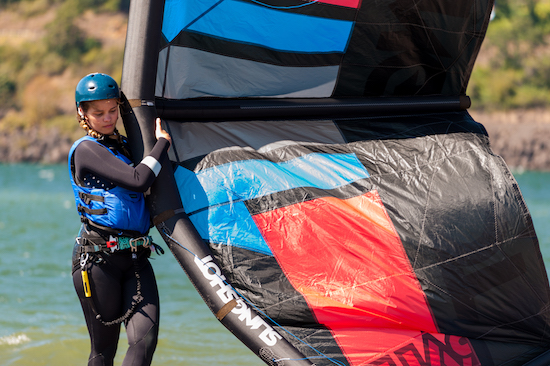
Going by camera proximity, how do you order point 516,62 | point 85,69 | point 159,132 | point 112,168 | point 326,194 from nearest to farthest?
point 112,168 → point 159,132 → point 326,194 → point 516,62 → point 85,69

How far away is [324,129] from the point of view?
9.21 feet

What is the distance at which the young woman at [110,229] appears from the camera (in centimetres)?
221

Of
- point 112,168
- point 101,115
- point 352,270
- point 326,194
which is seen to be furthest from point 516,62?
point 112,168

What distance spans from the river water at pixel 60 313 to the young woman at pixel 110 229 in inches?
84.0

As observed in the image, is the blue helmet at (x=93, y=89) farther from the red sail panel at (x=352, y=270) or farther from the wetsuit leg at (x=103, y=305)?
the red sail panel at (x=352, y=270)

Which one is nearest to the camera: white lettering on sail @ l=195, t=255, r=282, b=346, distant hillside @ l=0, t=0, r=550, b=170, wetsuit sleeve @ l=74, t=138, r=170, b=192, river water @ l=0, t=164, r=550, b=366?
wetsuit sleeve @ l=74, t=138, r=170, b=192

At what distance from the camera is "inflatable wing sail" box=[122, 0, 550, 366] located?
238 centimetres

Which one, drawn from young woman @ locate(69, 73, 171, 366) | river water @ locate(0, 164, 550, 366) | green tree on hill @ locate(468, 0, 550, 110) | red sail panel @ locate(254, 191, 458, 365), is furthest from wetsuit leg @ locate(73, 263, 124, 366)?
green tree on hill @ locate(468, 0, 550, 110)

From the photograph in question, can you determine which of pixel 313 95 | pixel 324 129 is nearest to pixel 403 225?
pixel 324 129

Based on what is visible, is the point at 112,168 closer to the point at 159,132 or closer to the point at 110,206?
the point at 110,206

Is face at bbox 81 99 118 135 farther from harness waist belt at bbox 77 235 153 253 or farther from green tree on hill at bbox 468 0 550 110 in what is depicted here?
green tree on hill at bbox 468 0 550 110

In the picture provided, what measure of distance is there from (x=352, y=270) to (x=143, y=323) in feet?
3.01

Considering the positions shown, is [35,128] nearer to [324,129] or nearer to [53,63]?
[53,63]

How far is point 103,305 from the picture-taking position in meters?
2.29
